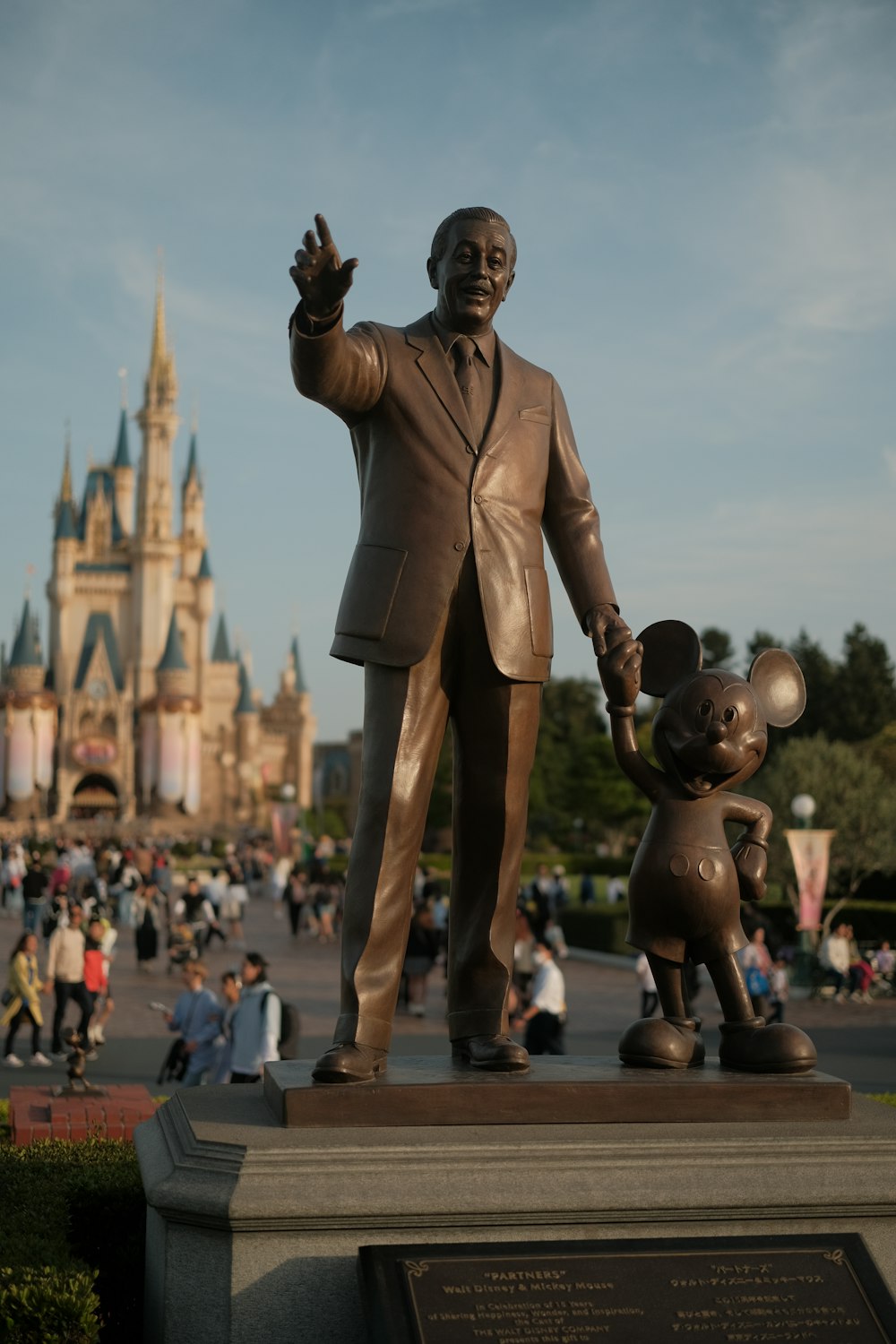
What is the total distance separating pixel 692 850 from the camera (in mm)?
4691

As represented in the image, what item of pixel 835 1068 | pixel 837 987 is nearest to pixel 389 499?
pixel 835 1068

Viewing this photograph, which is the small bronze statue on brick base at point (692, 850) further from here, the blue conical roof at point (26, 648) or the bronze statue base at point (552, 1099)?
the blue conical roof at point (26, 648)

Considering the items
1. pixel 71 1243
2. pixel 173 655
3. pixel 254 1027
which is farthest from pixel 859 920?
pixel 173 655

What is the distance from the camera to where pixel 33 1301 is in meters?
3.57

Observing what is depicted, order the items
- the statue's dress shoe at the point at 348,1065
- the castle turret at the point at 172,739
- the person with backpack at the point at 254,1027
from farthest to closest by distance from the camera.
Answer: the castle turret at the point at 172,739 → the person with backpack at the point at 254,1027 → the statue's dress shoe at the point at 348,1065

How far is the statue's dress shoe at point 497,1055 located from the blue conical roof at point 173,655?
7963cm

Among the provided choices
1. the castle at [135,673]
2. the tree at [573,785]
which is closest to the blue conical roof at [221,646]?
the castle at [135,673]

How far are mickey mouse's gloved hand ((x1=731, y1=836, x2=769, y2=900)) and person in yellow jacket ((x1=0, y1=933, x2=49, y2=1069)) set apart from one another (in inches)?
342

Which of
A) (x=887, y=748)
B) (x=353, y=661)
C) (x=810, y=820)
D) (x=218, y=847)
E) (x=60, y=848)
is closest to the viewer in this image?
(x=353, y=661)

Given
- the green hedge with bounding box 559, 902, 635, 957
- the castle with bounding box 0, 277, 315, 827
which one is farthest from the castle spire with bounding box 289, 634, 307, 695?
the green hedge with bounding box 559, 902, 635, 957

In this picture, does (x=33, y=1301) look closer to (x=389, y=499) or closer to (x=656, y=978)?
(x=656, y=978)

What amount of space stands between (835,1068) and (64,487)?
87.3 meters

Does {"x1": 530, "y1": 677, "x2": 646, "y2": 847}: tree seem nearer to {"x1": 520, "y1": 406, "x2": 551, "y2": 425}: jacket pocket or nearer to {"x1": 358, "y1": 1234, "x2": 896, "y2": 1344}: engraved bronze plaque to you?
{"x1": 520, "y1": 406, "x2": 551, "y2": 425}: jacket pocket

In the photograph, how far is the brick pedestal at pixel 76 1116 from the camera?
234 inches
